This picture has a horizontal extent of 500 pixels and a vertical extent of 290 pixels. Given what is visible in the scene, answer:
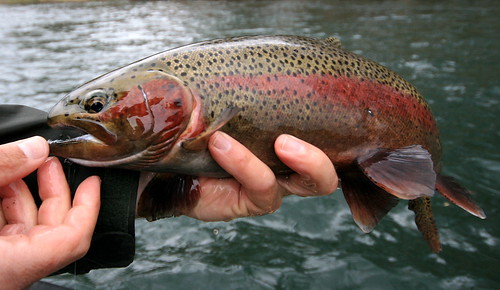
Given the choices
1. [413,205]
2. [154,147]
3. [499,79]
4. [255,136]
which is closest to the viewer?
[154,147]

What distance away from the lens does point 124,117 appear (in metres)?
1.63

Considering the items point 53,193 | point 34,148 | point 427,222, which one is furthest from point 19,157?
point 427,222

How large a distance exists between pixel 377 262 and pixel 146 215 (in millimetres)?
2228

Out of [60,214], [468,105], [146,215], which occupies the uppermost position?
[60,214]

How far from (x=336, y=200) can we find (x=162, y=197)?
279cm

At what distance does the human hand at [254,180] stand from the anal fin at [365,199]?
221 mm

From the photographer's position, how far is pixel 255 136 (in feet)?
6.08

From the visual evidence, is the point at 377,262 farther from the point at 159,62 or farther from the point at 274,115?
the point at 159,62

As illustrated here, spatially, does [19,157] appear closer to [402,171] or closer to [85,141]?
[85,141]

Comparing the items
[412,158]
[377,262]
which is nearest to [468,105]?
[377,262]

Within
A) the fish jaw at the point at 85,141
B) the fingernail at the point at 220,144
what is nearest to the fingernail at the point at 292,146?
the fingernail at the point at 220,144

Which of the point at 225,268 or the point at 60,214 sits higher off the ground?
the point at 60,214

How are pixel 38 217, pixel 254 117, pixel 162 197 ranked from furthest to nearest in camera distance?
pixel 162 197, pixel 254 117, pixel 38 217

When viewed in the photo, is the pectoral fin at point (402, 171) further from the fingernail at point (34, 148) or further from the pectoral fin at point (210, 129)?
the fingernail at point (34, 148)
